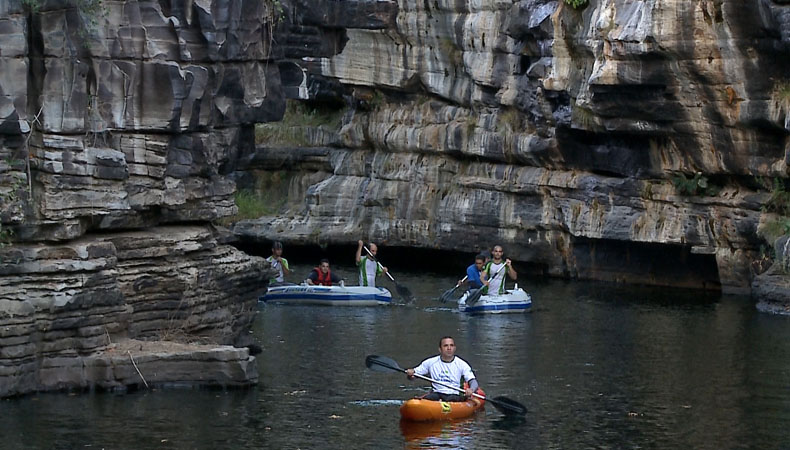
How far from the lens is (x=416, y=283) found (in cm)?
4300

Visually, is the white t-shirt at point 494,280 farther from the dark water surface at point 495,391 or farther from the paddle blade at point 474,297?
the dark water surface at point 495,391

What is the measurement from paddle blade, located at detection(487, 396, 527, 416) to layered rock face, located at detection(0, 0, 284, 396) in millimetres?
3923

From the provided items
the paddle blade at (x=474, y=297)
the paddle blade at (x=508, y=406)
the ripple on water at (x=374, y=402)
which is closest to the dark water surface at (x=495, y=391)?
the ripple on water at (x=374, y=402)

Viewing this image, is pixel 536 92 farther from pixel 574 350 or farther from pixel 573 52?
pixel 574 350

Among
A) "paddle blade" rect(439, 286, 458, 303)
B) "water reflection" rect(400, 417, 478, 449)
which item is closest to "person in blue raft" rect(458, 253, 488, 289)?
"paddle blade" rect(439, 286, 458, 303)

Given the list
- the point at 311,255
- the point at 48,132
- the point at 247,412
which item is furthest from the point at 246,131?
the point at 311,255

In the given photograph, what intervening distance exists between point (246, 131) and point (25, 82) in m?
5.32

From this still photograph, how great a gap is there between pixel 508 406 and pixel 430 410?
118 centimetres

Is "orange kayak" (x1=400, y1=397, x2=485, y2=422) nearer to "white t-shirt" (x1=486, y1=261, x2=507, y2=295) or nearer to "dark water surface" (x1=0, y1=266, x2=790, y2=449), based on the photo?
"dark water surface" (x1=0, y1=266, x2=790, y2=449)

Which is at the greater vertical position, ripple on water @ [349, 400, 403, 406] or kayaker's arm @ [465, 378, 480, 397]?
kayaker's arm @ [465, 378, 480, 397]

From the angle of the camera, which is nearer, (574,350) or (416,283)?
(574,350)

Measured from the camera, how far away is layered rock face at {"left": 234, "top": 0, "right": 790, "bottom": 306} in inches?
1444

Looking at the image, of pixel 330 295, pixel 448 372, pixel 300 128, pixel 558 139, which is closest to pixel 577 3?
pixel 558 139

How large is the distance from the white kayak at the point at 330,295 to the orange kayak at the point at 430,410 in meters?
12.8
